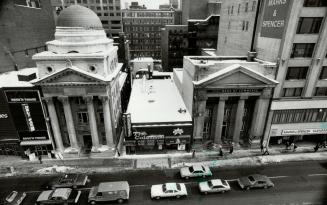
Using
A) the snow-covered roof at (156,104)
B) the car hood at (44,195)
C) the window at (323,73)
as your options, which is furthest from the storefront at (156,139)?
the window at (323,73)

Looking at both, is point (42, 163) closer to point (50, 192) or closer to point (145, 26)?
point (50, 192)

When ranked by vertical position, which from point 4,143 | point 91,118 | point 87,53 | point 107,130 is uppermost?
point 87,53

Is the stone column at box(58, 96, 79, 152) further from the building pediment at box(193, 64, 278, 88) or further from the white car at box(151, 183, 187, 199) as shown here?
the building pediment at box(193, 64, 278, 88)

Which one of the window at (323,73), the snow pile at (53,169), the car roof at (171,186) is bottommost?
the snow pile at (53,169)

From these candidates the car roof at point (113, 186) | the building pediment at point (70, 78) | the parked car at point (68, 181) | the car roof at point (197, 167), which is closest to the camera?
the car roof at point (113, 186)

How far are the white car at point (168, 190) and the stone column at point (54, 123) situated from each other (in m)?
19.1

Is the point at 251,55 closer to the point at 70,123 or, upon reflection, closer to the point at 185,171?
the point at 185,171

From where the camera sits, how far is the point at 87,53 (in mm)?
33188

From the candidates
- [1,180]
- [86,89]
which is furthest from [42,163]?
[86,89]

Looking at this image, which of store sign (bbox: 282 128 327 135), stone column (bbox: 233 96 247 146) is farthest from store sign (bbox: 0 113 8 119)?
store sign (bbox: 282 128 327 135)

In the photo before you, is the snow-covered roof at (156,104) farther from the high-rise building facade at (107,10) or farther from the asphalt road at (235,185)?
the high-rise building facade at (107,10)

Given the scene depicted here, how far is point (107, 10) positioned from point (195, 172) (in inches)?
3600

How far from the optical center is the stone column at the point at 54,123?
33281 millimetres

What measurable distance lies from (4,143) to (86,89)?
1836cm
